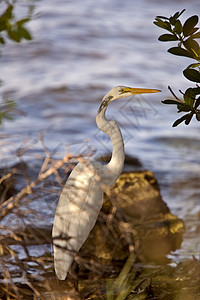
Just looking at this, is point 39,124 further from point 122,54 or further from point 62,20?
point 62,20

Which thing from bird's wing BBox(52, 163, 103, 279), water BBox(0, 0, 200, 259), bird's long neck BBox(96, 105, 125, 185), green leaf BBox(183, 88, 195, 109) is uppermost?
green leaf BBox(183, 88, 195, 109)

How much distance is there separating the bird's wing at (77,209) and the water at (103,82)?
951mm

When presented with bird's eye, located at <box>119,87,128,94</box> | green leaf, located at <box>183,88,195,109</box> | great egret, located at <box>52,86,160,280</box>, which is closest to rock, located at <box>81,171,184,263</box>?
great egret, located at <box>52,86,160,280</box>

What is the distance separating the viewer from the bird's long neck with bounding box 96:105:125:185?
1.76 m

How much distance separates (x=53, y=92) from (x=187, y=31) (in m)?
4.27

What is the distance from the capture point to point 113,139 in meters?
1.78

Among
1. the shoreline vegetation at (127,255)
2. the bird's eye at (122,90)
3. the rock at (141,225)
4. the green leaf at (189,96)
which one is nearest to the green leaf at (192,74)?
the green leaf at (189,96)

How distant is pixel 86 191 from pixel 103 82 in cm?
414

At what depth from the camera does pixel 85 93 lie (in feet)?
18.4

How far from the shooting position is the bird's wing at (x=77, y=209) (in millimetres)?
1729

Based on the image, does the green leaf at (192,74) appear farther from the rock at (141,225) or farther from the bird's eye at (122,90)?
the rock at (141,225)

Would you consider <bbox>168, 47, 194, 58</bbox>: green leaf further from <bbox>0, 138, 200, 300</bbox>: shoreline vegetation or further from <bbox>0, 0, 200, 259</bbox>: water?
<bbox>0, 0, 200, 259</bbox>: water

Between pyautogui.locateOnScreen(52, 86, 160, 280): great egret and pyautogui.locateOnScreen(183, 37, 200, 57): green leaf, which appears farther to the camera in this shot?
pyautogui.locateOnScreen(52, 86, 160, 280): great egret

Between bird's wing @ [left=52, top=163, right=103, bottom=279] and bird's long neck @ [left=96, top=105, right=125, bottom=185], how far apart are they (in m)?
0.06
